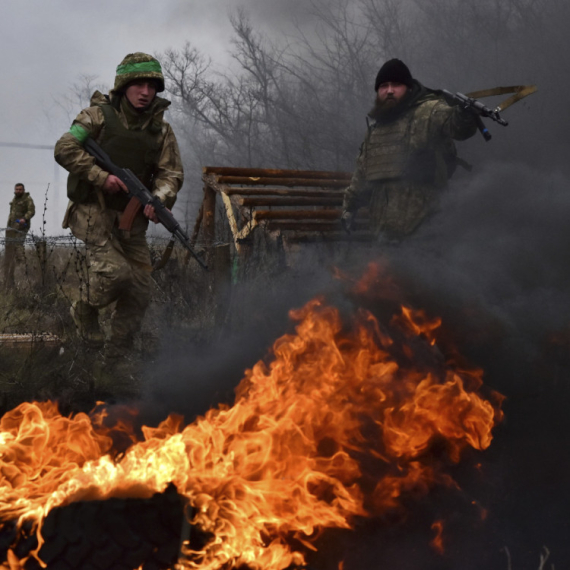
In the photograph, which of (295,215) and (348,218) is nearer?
(348,218)

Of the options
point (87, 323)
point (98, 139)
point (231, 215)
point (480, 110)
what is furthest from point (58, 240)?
point (480, 110)

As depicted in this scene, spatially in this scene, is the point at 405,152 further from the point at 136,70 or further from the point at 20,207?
the point at 20,207

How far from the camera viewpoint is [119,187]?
477cm

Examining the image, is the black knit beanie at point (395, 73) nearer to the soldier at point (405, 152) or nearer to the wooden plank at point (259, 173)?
the soldier at point (405, 152)

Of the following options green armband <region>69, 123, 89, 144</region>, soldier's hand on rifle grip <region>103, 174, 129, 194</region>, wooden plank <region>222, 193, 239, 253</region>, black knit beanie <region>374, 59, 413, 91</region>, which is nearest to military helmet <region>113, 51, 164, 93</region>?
green armband <region>69, 123, 89, 144</region>

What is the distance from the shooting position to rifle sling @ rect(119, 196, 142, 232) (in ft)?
15.8

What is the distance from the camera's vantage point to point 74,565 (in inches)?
96.3

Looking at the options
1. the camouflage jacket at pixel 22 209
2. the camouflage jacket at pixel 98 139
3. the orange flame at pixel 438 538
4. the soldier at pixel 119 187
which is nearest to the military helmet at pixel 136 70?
the soldier at pixel 119 187

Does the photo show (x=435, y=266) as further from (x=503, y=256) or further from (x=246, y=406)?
(x=246, y=406)

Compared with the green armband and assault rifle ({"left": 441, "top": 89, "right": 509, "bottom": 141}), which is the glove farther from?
the green armband

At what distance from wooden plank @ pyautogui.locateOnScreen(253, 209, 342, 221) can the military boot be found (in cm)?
233

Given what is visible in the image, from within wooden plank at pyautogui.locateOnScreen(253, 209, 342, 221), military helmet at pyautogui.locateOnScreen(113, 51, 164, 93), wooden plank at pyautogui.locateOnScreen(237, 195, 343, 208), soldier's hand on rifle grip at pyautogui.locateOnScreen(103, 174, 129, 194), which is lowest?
wooden plank at pyautogui.locateOnScreen(253, 209, 342, 221)

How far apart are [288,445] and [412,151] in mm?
3052

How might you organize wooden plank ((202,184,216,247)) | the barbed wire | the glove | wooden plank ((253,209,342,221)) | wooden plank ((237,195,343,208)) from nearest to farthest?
the barbed wire, the glove, wooden plank ((253,209,342,221)), wooden plank ((237,195,343,208)), wooden plank ((202,184,216,247))
